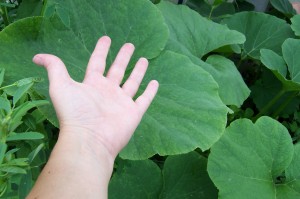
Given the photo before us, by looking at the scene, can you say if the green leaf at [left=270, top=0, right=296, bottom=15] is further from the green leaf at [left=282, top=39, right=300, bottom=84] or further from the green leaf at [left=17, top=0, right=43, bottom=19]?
the green leaf at [left=17, top=0, right=43, bottom=19]

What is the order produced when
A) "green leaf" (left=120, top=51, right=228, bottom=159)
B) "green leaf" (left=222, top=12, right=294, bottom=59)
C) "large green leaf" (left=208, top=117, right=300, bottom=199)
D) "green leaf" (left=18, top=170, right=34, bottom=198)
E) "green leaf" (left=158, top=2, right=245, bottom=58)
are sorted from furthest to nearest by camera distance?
"green leaf" (left=222, top=12, right=294, bottom=59) → "green leaf" (left=158, top=2, right=245, bottom=58) → "large green leaf" (left=208, top=117, right=300, bottom=199) → "green leaf" (left=120, top=51, right=228, bottom=159) → "green leaf" (left=18, top=170, right=34, bottom=198)

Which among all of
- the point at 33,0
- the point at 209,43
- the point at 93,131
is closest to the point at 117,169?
the point at 93,131

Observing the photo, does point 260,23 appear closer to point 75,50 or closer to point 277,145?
point 277,145

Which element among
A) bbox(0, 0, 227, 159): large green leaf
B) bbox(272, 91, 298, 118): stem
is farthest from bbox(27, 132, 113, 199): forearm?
bbox(272, 91, 298, 118): stem

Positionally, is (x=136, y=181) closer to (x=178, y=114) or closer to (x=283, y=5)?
(x=178, y=114)

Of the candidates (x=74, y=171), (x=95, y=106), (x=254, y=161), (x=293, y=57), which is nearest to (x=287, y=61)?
(x=293, y=57)
